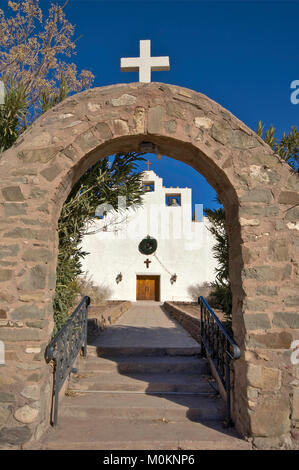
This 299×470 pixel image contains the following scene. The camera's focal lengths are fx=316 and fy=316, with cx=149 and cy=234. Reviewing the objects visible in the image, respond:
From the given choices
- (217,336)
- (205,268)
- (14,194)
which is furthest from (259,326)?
(205,268)

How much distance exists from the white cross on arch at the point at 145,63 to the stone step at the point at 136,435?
404 centimetres

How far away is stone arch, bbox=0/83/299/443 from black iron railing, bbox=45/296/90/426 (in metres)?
0.12

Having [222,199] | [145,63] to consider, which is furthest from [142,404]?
[145,63]

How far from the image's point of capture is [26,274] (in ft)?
10.6

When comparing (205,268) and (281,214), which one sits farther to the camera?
(205,268)

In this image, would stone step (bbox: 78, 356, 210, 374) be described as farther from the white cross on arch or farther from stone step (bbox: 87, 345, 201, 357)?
the white cross on arch

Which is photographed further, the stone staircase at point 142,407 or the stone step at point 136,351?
the stone step at point 136,351

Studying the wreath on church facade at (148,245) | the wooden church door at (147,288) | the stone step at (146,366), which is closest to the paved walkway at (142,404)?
the stone step at (146,366)

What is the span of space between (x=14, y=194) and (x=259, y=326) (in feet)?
9.42

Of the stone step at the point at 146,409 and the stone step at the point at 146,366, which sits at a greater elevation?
the stone step at the point at 146,366

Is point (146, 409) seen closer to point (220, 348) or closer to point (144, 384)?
point (144, 384)

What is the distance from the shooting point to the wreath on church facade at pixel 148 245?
18141 millimetres

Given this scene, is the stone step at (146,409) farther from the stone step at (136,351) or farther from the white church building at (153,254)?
the white church building at (153,254)
